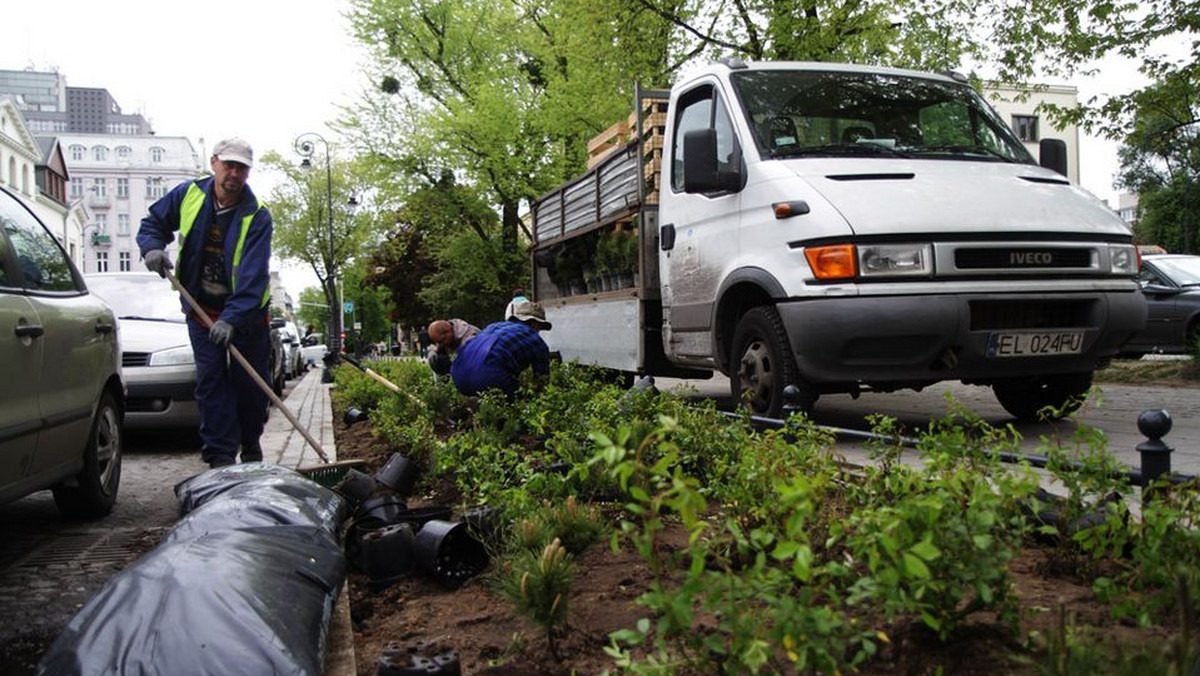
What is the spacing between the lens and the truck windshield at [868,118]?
611cm

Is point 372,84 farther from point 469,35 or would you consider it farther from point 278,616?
point 278,616

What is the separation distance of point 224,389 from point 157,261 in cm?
85

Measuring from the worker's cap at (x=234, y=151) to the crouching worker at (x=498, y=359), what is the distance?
6.62 ft

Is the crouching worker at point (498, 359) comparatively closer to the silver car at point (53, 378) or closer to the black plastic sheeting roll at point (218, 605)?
the silver car at point (53, 378)

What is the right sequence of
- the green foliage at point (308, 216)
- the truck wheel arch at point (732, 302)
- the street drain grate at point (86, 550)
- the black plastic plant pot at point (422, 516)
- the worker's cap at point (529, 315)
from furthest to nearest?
the green foliage at point (308, 216), the worker's cap at point (529, 315), the truck wheel arch at point (732, 302), the street drain grate at point (86, 550), the black plastic plant pot at point (422, 516)

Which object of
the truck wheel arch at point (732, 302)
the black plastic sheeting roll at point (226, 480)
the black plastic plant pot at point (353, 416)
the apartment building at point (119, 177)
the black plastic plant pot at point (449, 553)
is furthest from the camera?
the apartment building at point (119, 177)

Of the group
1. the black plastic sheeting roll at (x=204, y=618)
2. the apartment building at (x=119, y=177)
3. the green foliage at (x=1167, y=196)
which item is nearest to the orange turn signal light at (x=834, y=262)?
the black plastic sheeting roll at (x=204, y=618)

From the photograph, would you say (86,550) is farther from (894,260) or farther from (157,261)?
(894,260)

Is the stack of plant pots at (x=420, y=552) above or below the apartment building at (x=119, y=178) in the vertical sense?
below

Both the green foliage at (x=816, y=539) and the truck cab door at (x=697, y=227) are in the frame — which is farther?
the truck cab door at (x=697, y=227)

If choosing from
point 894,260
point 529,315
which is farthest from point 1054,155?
point 529,315

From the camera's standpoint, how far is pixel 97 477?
483cm

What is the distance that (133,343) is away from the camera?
7.99m

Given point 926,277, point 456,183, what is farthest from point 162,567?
point 456,183
